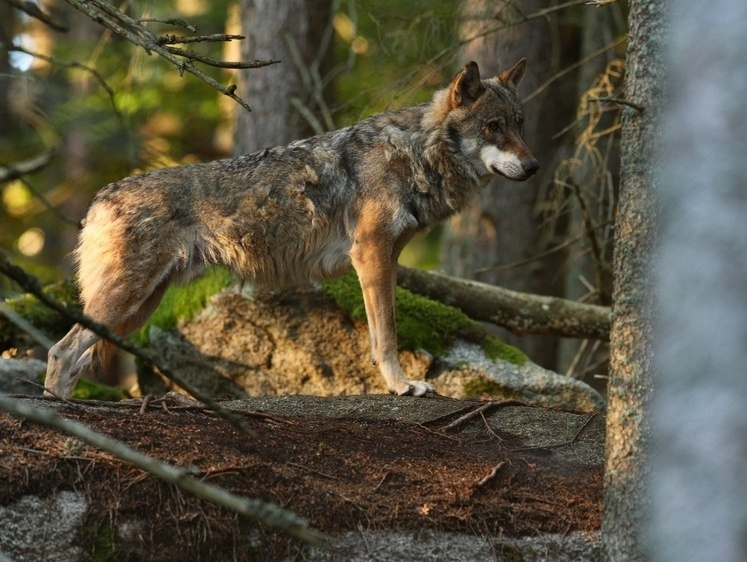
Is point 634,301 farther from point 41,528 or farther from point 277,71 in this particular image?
point 277,71

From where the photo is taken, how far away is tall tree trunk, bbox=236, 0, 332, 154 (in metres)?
9.94

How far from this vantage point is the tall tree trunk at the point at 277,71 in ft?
32.6

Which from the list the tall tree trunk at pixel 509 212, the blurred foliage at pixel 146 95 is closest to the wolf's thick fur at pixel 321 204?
the blurred foliage at pixel 146 95

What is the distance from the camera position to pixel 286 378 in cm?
813

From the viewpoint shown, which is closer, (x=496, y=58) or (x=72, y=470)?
(x=72, y=470)

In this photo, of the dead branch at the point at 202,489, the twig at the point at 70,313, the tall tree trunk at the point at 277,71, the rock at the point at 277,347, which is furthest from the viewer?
the tall tree trunk at the point at 277,71

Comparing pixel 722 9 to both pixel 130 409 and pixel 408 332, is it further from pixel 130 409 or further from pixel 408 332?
pixel 408 332

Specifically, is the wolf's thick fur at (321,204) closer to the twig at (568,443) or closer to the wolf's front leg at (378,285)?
the wolf's front leg at (378,285)

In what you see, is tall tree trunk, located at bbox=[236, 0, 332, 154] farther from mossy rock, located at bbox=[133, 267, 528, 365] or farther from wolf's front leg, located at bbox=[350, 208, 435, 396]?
wolf's front leg, located at bbox=[350, 208, 435, 396]

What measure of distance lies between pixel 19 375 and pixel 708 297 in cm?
656

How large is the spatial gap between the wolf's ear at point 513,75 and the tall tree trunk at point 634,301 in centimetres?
344

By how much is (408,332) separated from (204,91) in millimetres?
8844

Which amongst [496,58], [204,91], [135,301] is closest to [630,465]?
[135,301]

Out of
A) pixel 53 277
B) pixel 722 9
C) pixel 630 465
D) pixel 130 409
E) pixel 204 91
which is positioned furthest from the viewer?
pixel 204 91
